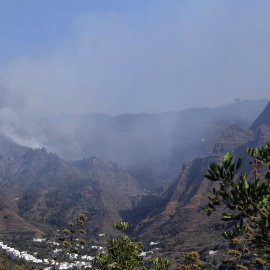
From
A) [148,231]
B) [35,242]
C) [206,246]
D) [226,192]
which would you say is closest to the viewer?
[226,192]

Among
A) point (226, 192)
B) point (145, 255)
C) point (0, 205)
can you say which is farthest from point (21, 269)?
point (0, 205)

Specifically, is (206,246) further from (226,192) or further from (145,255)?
(226,192)

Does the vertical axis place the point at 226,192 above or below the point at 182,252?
above

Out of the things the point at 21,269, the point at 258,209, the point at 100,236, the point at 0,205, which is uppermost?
the point at 258,209

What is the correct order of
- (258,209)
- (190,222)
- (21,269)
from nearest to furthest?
(258,209), (21,269), (190,222)

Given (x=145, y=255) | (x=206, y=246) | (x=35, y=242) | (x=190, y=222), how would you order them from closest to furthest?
1. (x=206, y=246)
2. (x=145, y=255)
3. (x=35, y=242)
4. (x=190, y=222)

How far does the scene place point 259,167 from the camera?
922cm

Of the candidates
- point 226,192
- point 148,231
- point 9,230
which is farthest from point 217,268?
point 9,230

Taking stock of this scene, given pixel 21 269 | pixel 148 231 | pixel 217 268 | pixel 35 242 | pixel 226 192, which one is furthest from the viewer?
pixel 148 231

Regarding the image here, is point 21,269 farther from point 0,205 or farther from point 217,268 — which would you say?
point 0,205

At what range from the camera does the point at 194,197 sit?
194500 millimetres

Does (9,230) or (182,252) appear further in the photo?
(9,230)

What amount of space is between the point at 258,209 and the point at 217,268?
87.2 m

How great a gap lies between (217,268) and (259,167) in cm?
8716
